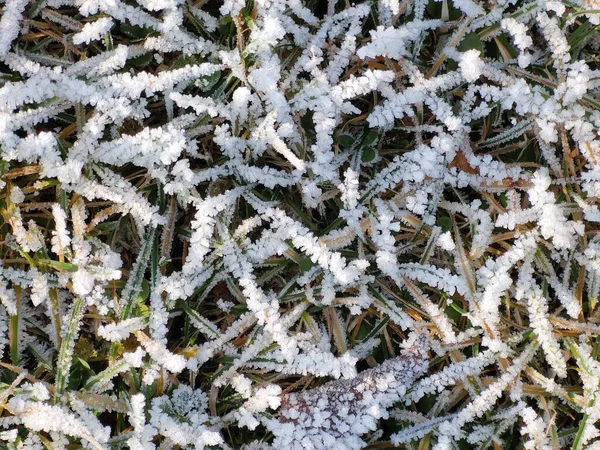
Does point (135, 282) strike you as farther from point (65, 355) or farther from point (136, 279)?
point (65, 355)

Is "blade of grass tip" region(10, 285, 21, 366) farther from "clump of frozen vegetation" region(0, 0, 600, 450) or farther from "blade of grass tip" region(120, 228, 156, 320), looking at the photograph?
"blade of grass tip" region(120, 228, 156, 320)

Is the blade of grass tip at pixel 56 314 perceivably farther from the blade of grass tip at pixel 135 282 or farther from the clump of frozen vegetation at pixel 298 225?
the blade of grass tip at pixel 135 282

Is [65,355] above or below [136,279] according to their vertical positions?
below

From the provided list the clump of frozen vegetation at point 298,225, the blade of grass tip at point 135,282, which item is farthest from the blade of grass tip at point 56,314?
the blade of grass tip at point 135,282

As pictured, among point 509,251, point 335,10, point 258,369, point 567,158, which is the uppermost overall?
point 335,10

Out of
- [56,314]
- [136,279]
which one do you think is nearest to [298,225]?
[136,279]

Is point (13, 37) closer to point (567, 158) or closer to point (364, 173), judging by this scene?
point (364, 173)

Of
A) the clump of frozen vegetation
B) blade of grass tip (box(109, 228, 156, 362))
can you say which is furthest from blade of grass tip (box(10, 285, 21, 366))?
blade of grass tip (box(109, 228, 156, 362))

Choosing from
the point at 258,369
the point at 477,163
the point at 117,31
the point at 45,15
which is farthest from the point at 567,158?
the point at 45,15
